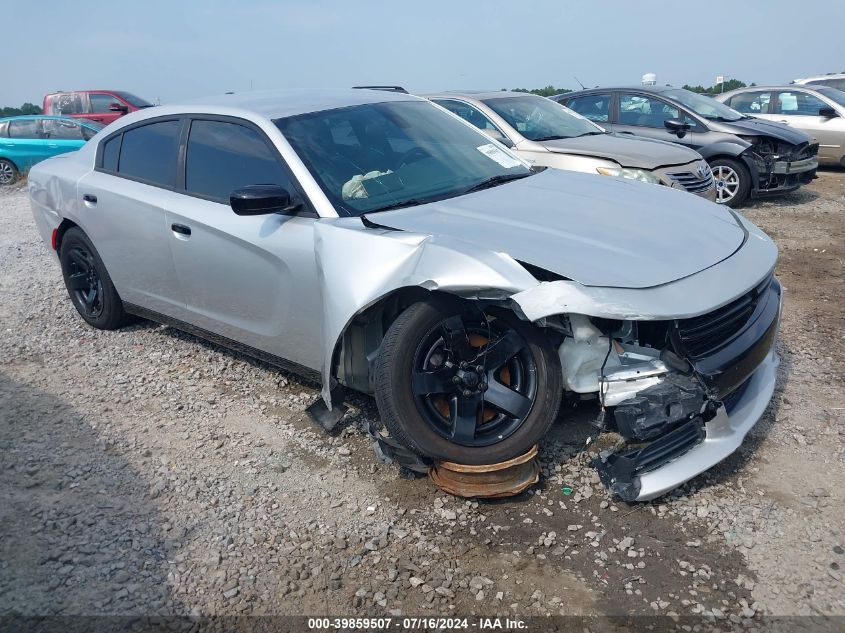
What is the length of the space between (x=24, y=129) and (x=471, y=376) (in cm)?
1453

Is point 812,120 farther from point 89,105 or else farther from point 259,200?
point 89,105

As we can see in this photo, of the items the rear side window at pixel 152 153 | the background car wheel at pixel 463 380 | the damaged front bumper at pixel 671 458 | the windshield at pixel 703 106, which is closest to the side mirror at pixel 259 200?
the background car wheel at pixel 463 380

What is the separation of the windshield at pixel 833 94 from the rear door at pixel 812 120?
26 cm

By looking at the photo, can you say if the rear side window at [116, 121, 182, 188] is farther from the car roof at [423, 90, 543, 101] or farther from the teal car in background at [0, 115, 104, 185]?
the teal car in background at [0, 115, 104, 185]

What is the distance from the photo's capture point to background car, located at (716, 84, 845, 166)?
1187 cm

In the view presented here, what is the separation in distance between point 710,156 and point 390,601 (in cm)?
827

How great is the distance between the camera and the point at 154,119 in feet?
15.5

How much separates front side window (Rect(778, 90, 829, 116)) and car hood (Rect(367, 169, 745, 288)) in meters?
9.66

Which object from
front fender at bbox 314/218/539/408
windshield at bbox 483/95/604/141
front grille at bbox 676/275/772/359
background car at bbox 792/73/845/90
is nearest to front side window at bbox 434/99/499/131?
windshield at bbox 483/95/604/141

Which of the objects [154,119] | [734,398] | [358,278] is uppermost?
[154,119]

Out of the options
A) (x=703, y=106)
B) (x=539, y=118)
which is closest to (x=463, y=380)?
(x=539, y=118)

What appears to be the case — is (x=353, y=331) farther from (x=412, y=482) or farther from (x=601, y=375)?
(x=601, y=375)

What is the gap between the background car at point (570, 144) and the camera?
7.23 m

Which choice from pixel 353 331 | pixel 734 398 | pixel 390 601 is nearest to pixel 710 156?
pixel 734 398
